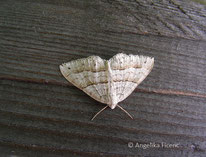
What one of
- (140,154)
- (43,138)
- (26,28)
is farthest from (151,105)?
(26,28)

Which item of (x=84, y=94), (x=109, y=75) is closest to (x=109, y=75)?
(x=109, y=75)

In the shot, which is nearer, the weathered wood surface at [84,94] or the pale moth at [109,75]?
the weathered wood surface at [84,94]

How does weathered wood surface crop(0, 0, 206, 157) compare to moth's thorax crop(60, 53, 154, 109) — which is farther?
moth's thorax crop(60, 53, 154, 109)

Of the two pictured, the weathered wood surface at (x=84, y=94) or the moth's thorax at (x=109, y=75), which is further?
the moth's thorax at (x=109, y=75)

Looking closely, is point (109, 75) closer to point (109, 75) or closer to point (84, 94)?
point (109, 75)

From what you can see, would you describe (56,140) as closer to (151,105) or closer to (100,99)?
(100,99)

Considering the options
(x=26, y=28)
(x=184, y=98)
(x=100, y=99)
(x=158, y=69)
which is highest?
→ (x=26, y=28)
